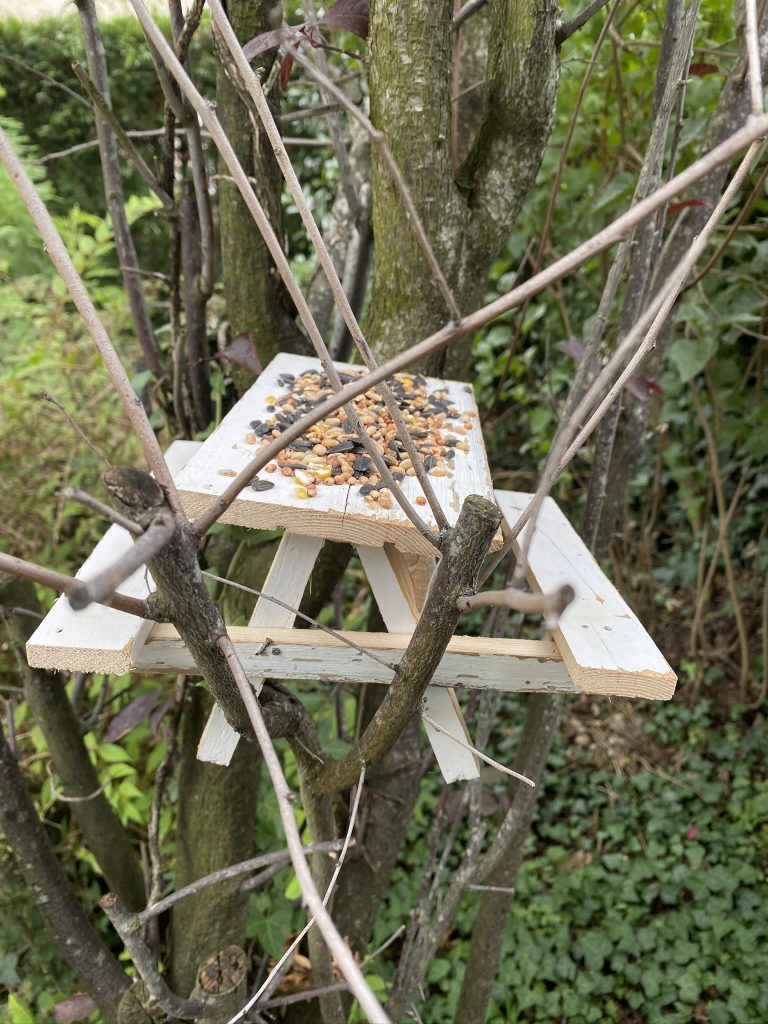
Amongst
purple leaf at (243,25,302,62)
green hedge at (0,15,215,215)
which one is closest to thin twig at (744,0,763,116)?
purple leaf at (243,25,302,62)

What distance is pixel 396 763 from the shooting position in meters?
1.81

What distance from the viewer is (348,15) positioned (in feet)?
3.71

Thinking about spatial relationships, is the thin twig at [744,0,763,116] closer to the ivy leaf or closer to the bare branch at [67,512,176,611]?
the bare branch at [67,512,176,611]

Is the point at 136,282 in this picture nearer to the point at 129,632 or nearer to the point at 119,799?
the point at 129,632

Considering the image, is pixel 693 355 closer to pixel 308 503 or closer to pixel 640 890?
pixel 308 503

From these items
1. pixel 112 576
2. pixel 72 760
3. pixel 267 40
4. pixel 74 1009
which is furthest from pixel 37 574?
pixel 74 1009

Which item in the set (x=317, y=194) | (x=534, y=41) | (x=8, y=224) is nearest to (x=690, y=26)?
(x=534, y=41)

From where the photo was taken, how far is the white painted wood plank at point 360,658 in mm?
935

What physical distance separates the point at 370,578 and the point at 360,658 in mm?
145

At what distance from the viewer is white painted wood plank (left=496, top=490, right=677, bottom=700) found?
87 cm

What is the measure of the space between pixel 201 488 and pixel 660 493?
3.00m

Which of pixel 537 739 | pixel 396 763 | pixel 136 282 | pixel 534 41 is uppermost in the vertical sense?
pixel 534 41

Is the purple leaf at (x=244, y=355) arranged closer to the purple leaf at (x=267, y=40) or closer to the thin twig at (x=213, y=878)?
the purple leaf at (x=267, y=40)

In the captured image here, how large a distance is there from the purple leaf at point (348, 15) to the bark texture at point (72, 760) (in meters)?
1.26
